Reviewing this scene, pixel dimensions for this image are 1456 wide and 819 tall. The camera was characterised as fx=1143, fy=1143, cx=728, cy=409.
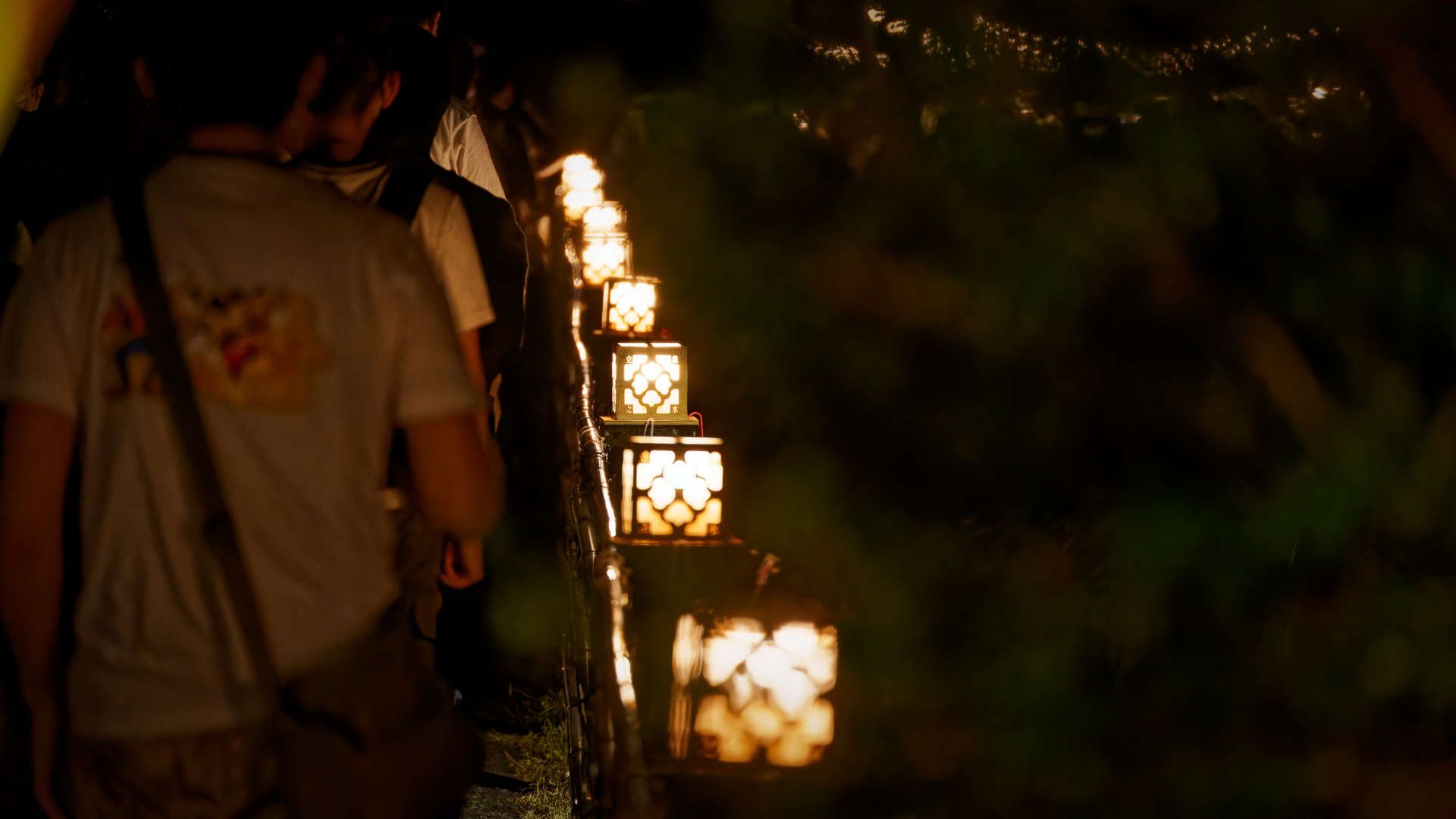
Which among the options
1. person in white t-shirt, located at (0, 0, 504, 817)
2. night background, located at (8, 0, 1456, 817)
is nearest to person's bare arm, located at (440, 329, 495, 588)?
person in white t-shirt, located at (0, 0, 504, 817)

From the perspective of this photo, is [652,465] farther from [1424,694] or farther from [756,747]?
[1424,694]

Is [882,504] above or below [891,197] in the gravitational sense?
below

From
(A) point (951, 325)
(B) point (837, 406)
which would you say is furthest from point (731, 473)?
(B) point (837, 406)

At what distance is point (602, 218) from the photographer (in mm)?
7926

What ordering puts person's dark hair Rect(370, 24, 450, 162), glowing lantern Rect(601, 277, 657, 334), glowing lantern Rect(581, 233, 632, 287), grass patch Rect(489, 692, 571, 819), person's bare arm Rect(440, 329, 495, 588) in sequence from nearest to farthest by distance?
person's bare arm Rect(440, 329, 495, 588)
person's dark hair Rect(370, 24, 450, 162)
grass patch Rect(489, 692, 571, 819)
glowing lantern Rect(601, 277, 657, 334)
glowing lantern Rect(581, 233, 632, 287)

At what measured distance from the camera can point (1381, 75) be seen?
3158 mm

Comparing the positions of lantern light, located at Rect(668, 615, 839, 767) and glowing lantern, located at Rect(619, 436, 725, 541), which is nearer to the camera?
lantern light, located at Rect(668, 615, 839, 767)

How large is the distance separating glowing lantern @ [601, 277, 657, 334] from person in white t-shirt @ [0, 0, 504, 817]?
5.42m

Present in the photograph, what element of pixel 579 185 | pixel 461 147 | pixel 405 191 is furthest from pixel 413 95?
pixel 579 185

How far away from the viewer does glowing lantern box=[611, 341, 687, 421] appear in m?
→ 5.81

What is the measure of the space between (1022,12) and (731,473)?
2012 mm

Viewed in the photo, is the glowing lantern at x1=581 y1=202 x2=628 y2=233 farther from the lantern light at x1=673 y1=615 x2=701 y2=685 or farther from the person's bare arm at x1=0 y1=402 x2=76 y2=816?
the person's bare arm at x1=0 y1=402 x2=76 y2=816

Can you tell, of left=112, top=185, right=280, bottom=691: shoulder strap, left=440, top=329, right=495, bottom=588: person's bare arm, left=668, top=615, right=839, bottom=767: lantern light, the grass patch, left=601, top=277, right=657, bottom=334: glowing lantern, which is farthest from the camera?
left=601, top=277, right=657, bottom=334: glowing lantern

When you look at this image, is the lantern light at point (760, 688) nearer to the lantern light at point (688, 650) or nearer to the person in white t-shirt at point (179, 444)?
the lantern light at point (688, 650)
